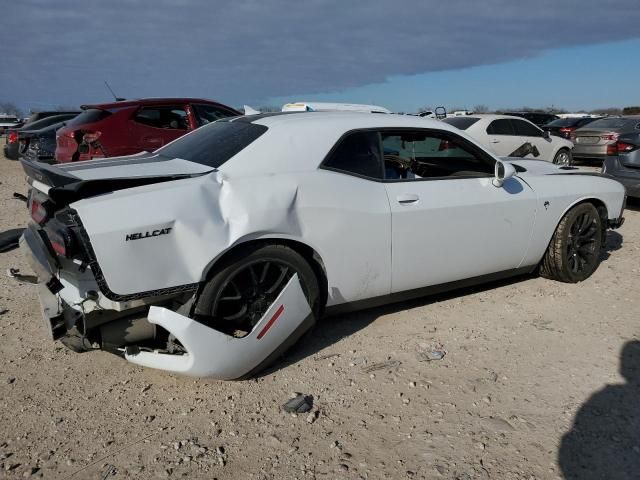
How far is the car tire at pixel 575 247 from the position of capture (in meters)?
4.60

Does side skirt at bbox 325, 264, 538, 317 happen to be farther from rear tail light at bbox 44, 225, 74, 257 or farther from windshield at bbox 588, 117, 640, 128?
windshield at bbox 588, 117, 640, 128

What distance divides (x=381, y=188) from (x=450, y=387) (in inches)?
52.7

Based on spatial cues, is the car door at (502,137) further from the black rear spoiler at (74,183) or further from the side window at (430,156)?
the black rear spoiler at (74,183)

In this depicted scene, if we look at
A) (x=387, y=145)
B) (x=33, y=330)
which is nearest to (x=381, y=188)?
(x=387, y=145)

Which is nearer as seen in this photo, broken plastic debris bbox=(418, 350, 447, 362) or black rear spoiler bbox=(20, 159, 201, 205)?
black rear spoiler bbox=(20, 159, 201, 205)

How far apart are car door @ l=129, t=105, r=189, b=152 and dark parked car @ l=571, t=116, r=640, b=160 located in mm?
9639

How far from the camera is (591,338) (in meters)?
3.78

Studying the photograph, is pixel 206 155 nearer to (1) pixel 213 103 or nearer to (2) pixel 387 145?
(2) pixel 387 145

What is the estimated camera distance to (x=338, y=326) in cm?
391

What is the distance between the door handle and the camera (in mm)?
3526

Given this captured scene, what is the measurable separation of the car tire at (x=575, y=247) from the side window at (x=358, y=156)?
2.04 m

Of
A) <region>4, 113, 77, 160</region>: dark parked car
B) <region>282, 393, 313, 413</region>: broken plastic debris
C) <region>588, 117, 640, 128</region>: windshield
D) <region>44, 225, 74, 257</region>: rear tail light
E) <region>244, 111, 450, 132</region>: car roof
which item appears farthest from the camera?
<region>588, 117, 640, 128</region>: windshield

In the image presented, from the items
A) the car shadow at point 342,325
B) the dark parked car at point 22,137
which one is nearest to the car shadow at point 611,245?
Result: the car shadow at point 342,325

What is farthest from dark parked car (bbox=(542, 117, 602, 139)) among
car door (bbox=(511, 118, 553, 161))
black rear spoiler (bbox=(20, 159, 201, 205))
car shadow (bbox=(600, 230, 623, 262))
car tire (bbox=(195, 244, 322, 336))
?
black rear spoiler (bbox=(20, 159, 201, 205))
